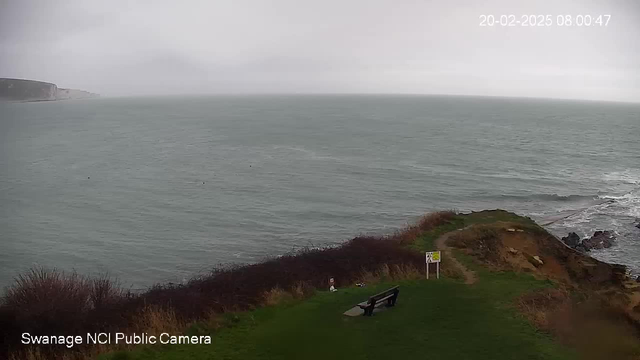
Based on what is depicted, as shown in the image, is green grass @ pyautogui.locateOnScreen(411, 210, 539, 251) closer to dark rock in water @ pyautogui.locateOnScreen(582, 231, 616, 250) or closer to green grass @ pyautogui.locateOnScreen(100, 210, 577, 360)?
dark rock in water @ pyautogui.locateOnScreen(582, 231, 616, 250)

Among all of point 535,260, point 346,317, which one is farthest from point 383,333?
point 535,260

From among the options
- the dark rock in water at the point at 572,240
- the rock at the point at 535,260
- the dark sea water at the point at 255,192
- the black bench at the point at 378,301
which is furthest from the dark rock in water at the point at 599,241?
the black bench at the point at 378,301

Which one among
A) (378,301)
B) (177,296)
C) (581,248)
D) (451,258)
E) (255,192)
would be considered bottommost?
(581,248)

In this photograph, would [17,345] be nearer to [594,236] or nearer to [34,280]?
[34,280]

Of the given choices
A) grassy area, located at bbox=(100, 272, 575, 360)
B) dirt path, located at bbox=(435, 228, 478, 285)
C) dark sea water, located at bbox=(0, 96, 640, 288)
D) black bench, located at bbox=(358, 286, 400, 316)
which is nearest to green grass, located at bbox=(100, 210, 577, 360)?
grassy area, located at bbox=(100, 272, 575, 360)

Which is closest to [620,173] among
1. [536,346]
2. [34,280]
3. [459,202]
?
[459,202]

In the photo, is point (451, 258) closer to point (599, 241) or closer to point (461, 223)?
point (461, 223)
